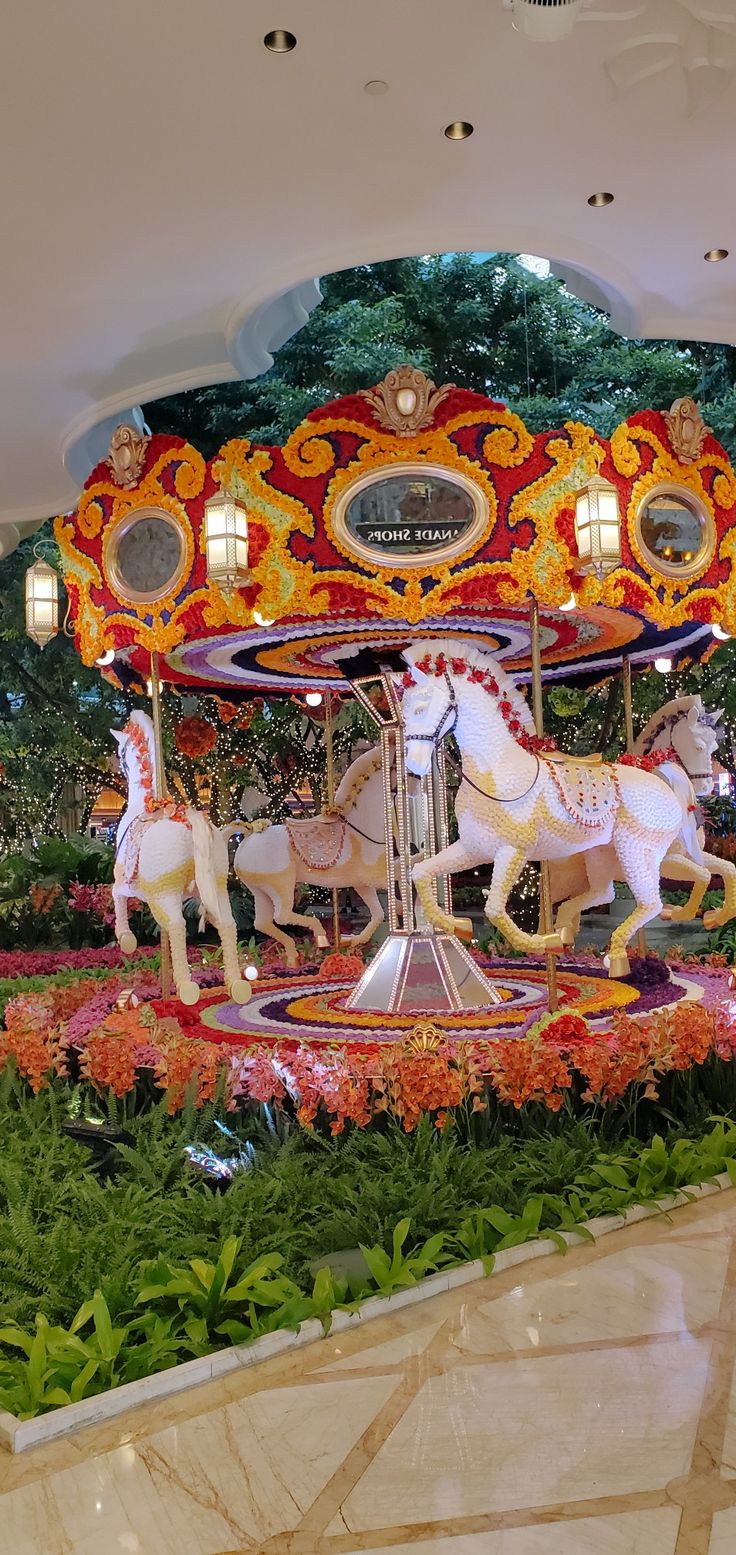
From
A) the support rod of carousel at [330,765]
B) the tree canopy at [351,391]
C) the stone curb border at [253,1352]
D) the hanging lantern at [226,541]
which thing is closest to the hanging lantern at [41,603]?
the hanging lantern at [226,541]

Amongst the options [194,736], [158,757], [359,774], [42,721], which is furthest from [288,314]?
[42,721]

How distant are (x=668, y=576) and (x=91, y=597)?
3091 millimetres

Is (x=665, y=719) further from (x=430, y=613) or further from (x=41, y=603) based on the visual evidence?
(x=41, y=603)

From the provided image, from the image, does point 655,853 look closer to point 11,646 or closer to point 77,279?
point 77,279

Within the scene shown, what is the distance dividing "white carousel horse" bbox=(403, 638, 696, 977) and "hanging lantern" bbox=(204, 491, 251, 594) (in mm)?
1101

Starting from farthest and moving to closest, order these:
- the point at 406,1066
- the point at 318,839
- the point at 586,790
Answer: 1. the point at 318,839
2. the point at 586,790
3. the point at 406,1066

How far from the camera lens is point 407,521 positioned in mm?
5320

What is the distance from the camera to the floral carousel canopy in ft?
17.3

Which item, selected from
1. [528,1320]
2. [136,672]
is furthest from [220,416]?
[528,1320]

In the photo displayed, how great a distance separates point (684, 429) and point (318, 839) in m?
3.83

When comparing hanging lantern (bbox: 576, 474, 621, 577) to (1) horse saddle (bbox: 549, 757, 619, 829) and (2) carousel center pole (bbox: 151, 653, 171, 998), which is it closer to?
(1) horse saddle (bbox: 549, 757, 619, 829)

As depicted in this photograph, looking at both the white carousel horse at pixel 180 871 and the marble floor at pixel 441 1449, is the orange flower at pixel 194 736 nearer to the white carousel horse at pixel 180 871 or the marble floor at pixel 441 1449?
the white carousel horse at pixel 180 871

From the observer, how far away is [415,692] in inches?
228

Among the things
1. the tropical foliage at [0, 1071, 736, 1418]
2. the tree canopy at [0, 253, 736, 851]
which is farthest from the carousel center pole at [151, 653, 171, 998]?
the tree canopy at [0, 253, 736, 851]
